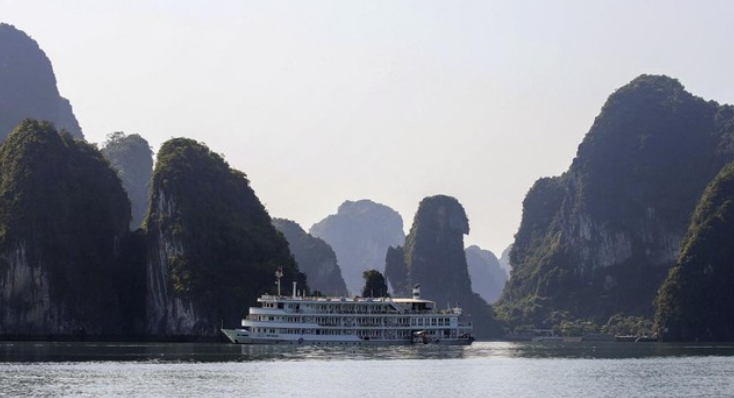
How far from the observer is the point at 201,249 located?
542 ft

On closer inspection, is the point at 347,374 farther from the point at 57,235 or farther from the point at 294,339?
the point at 57,235

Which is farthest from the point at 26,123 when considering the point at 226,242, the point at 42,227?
the point at 226,242

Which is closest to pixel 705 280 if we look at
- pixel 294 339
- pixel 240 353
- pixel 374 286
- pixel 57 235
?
pixel 374 286

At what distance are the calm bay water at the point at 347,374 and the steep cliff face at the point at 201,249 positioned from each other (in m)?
38.3

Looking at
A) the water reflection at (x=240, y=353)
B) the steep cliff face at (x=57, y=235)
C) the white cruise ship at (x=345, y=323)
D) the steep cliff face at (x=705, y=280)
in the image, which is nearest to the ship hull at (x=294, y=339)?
the white cruise ship at (x=345, y=323)

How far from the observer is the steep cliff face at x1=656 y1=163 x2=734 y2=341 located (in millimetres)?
186250

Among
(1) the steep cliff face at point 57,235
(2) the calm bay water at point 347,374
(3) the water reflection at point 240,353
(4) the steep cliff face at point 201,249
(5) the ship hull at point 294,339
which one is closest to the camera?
(2) the calm bay water at point 347,374

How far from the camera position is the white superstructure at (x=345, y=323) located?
128 m

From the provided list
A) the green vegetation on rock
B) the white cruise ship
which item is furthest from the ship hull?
the green vegetation on rock

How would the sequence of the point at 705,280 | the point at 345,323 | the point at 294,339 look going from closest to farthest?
the point at 294,339, the point at 345,323, the point at 705,280

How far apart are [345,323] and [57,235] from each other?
1969 inches

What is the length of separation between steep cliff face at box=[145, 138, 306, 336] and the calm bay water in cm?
3828

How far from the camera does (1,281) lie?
6289 inches

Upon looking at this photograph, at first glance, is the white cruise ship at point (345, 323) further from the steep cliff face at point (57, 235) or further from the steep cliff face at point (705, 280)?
the steep cliff face at point (705, 280)
